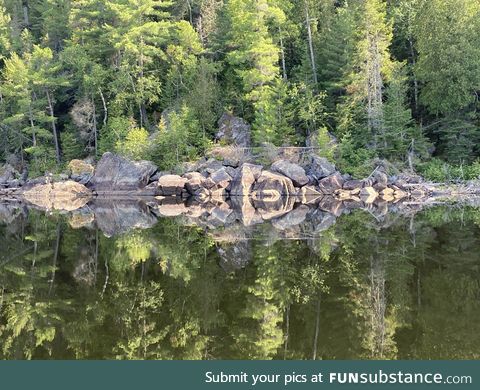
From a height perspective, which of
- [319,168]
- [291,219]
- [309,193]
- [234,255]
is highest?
[319,168]

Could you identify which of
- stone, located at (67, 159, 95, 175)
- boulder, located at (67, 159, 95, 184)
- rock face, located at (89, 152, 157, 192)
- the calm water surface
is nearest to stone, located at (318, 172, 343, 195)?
rock face, located at (89, 152, 157, 192)

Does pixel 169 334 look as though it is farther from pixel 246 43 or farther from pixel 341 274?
pixel 246 43

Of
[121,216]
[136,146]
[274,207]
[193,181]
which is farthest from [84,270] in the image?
[136,146]

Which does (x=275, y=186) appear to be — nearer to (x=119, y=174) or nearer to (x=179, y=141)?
(x=179, y=141)

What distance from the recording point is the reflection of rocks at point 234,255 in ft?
45.1

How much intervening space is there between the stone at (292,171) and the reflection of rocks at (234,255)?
1892 cm

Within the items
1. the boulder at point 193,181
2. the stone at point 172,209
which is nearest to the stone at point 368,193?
the boulder at point 193,181

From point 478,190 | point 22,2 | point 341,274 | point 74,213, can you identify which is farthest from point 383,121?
point 22,2

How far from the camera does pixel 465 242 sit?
51.5 ft

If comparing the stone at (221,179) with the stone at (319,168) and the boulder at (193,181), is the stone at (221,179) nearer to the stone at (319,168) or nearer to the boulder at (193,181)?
the boulder at (193,181)

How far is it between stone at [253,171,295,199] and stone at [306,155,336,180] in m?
2.09

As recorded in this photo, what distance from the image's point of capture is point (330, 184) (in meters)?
35.5

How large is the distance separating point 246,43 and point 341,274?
30849 mm

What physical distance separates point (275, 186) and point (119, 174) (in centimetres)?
1215
